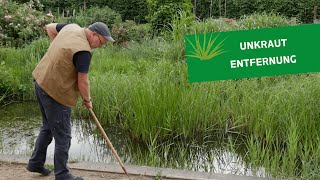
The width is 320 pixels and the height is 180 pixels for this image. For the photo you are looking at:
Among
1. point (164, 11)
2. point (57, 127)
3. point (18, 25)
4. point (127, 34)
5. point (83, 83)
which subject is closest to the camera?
point (83, 83)

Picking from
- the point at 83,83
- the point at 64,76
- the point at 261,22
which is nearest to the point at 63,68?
the point at 64,76

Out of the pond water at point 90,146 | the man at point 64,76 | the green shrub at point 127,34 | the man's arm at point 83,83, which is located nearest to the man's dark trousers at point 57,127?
the man at point 64,76

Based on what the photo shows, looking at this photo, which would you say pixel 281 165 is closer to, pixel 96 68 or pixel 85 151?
pixel 85 151

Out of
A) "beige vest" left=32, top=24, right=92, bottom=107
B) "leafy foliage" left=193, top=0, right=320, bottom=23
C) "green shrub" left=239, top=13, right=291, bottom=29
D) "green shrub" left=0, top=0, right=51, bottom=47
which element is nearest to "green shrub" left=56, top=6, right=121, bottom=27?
"green shrub" left=0, top=0, right=51, bottom=47

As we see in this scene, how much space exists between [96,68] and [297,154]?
4624mm

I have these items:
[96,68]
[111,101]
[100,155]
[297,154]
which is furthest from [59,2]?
[297,154]

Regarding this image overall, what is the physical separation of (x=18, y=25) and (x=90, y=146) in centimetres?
609

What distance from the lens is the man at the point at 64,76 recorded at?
3.66 meters

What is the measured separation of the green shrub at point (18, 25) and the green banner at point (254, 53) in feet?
21.6

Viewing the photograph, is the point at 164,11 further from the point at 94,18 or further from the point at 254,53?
the point at 254,53

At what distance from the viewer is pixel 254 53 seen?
527cm

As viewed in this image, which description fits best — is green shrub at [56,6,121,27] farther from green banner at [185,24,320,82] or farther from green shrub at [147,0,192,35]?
green banner at [185,24,320,82]

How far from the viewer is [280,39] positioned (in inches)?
206

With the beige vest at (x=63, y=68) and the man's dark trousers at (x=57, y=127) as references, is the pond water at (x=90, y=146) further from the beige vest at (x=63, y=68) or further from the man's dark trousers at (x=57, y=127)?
the beige vest at (x=63, y=68)
